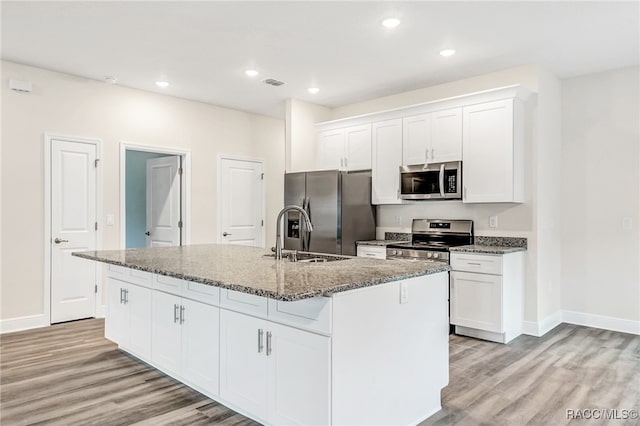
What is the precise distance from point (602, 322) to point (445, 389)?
2.66m

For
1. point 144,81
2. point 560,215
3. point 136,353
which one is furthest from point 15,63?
point 560,215

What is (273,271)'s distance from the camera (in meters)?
2.41

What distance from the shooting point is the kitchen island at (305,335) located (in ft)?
6.38

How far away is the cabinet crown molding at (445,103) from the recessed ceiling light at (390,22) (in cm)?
133

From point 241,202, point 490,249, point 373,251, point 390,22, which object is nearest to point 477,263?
point 490,249

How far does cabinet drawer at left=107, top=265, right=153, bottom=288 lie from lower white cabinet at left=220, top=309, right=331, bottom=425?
96 centimetres

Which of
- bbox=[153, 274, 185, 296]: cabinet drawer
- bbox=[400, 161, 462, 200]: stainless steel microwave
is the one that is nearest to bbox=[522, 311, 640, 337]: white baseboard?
bbox=[400, 161, 462, 200]: stainless steel microwave

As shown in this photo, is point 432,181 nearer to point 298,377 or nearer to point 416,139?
point 416,139

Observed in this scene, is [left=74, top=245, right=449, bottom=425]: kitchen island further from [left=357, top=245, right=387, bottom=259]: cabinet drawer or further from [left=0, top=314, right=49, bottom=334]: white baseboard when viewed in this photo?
[left=0, top=314, right=49, bottom=334]: white baseboard

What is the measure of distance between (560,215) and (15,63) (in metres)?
5.99

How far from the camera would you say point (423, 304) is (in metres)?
2.45

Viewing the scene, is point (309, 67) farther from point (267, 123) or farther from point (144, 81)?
point (267, 123)

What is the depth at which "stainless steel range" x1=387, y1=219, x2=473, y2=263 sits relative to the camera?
14.2 feet

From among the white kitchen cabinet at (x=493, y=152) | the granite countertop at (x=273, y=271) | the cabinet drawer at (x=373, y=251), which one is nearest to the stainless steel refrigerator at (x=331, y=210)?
the cabinet drawer at (x=373, y=251)
